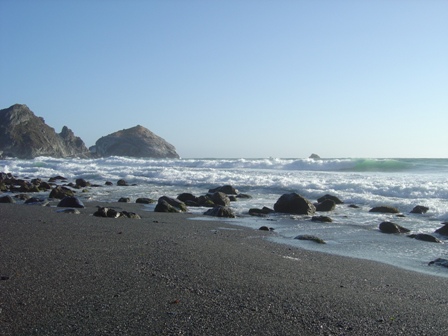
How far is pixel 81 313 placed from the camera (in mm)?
3965

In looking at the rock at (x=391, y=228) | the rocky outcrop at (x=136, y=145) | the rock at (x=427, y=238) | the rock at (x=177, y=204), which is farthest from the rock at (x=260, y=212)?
the rocky outcrop at (x=136, y=145)

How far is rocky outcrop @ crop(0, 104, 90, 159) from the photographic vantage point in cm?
7775

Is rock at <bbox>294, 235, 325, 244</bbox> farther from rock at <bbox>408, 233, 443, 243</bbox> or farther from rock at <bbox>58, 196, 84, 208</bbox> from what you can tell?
rock at <bbox>58, 196, 84, 208</bbox>

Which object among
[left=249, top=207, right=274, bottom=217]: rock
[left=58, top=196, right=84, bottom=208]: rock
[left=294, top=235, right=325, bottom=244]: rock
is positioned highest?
[left=58, top=196, right=84, bottom=208]: rock

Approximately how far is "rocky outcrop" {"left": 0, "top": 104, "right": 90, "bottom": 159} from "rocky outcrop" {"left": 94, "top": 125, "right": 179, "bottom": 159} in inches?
490

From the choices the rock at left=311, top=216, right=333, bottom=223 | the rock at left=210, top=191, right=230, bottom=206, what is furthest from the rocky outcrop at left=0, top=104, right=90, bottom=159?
the rock at left=311, top=216, right=333, bottom=223

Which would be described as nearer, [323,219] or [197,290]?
[197,290]

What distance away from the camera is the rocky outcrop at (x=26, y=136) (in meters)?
77.8

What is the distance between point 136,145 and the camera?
98.4 metres

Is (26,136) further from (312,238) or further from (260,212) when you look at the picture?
(312,238)

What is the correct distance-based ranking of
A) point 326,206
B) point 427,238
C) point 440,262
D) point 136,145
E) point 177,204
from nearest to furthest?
point 440,262 < point 427,238 < point 177,204 < point 326,206 < point 136,145

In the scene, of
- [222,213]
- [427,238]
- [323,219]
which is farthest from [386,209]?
[222,213]

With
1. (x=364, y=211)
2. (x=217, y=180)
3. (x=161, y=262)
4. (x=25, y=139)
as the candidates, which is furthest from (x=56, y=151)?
(x=161, y=262)

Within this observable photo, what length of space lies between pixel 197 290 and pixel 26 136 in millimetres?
83836
